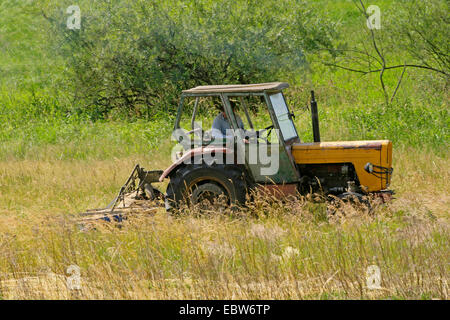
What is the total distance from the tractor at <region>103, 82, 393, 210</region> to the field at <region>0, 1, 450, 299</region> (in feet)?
0.81

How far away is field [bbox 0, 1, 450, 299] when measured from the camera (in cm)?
549

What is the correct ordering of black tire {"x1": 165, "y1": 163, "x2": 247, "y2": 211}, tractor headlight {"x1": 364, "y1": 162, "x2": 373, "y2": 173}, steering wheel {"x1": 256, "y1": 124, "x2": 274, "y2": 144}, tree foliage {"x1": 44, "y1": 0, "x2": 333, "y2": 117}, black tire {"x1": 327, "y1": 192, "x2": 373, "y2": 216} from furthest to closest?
tree foliage {"x1": 44, "y1": 0, "x2": 333, "y2": 117}
steering wheel {"x1": 256, "y1": 124, "x2": 274, "y2": 144}
tractor headlight {"x1": 364, "y1": 162, "x2": 373, "y2": 173}
black tire {"x1": 165, "y1": 163, "x2": 247, "y2": 211}
black tire {"x1": 327, "y1": 192, "x2": 373, "y2": 216}

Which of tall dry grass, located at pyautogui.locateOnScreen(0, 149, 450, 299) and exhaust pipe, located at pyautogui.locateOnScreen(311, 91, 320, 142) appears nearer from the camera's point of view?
tall dry grass, located at pyautogui.locateOnScreen(0, 149, 450, 299)

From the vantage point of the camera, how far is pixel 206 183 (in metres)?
8.27

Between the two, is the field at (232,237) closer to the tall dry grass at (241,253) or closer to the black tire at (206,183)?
the tall dry grass at (241,253)

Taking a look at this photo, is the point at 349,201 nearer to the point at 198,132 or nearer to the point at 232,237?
the point at 232,237

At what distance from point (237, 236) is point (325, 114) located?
9.11 metres

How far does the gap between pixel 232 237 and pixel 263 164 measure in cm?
162

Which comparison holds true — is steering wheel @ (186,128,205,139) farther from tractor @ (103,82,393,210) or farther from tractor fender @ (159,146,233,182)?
tractor fender @ (159,146,233,182)

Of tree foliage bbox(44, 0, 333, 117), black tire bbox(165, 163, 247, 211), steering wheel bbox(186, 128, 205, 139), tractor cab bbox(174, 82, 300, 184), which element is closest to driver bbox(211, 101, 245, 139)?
tractor cab bbox(174, 82, 300, 184)

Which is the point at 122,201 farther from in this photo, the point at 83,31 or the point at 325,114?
the point at 83,31

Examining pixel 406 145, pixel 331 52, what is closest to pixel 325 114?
pixel 331 52
